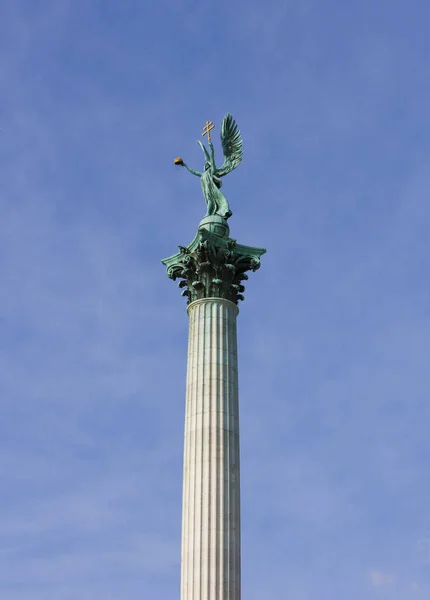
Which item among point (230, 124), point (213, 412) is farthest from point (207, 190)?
point (213, 412)

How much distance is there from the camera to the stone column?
33.5 meters

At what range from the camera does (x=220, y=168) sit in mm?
44531

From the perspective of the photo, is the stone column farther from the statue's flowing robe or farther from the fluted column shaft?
the statue's flowing robe

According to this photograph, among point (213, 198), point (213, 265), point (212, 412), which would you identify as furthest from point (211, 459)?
point (213, 198)

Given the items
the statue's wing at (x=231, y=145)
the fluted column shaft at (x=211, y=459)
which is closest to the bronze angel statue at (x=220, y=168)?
the statue's wing at (x=231, y=145)

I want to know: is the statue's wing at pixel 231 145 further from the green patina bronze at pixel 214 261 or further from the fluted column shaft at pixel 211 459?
the fluted column shaft at pixel 211 459

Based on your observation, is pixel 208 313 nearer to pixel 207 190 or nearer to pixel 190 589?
pixel 207 190

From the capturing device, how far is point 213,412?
36125mm

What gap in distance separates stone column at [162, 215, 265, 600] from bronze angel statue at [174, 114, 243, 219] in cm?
109

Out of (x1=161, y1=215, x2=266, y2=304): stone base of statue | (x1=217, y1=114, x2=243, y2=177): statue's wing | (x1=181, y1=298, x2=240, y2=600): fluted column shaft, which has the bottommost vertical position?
(x1=181, y1=298, x2=240, y2=600): fluted column shaft

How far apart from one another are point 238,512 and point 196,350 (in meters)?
7.13

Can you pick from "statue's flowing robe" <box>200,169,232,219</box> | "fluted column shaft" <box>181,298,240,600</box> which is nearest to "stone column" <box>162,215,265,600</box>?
"fluted column shaft" <box>181,298,240,600</box>

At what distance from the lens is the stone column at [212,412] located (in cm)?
3353

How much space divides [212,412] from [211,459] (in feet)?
6.54
